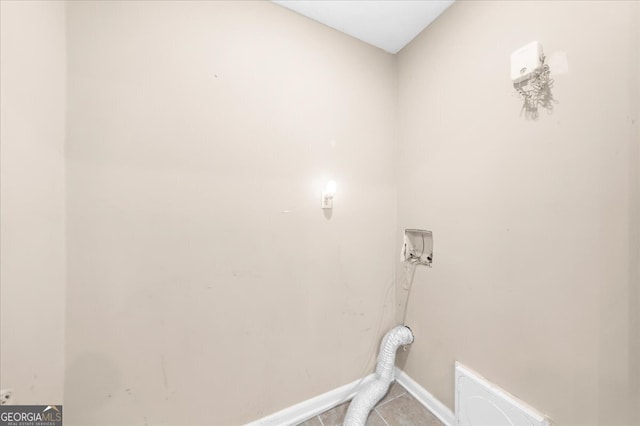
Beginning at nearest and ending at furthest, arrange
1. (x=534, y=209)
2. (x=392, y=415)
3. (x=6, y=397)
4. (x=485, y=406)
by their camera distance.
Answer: (x=6, y=397)
(x=534, y=209)
(x=485, y=406)
(x=392, y=415)

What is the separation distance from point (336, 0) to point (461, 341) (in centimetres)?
213

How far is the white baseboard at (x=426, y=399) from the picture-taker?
128 cm

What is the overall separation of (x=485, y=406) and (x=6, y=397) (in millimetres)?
1952

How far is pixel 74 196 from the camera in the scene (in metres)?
0.91

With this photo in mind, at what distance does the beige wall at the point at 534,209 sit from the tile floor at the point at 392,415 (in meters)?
0.16

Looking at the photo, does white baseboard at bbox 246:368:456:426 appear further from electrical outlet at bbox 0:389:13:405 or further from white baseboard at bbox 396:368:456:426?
electrical outlet at bbox 0:389:13:405

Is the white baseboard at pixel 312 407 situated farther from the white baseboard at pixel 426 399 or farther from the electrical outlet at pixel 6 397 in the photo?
the electrical outlet at pixel 6 397

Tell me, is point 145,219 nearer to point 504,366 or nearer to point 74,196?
point 74,196

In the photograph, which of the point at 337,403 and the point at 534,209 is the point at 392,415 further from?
the point at 534,209

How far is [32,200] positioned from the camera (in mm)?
781

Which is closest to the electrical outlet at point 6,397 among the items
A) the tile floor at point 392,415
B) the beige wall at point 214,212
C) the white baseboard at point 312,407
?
the beige wall at point 214,212

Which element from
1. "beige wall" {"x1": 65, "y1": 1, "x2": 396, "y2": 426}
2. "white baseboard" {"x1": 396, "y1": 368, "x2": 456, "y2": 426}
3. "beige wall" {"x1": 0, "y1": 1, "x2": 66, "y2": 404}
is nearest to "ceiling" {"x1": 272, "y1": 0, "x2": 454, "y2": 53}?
"beige wall" {"x1": 65, "y1": 1, "x2": 396, "y2": 426}

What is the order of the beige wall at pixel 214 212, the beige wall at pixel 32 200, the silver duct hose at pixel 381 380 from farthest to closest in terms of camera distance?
the silver duct hose at pixel 381 380, the beige wall at pixel 214 212, the beige wall at pixel 32 200

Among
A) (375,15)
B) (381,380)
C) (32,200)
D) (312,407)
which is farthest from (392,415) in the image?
(375,15)
